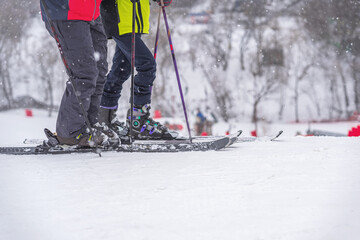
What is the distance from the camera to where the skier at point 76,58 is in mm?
2631

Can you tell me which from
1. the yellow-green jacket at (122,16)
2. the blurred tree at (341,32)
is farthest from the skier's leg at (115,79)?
the blurred tree at (341,32)

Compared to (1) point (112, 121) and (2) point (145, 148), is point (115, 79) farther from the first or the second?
(2) point (145, 148)

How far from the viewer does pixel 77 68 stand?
2.70 metres

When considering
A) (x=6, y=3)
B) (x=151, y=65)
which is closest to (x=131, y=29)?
(x=151, y=65)

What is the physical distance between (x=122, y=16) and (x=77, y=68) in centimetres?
70

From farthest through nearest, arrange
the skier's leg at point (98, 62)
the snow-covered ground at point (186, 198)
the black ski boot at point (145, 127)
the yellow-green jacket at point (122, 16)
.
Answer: the black ski boot at point (145, 127)
the yellow-green jacket at point (122, 16)
the skier's leg at point (98, 62)
the snow-covered ground at point (186, 198)

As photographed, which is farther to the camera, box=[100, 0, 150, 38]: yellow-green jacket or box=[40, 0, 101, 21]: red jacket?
box=[100, 0, 150, 38]: yellow-green jacket

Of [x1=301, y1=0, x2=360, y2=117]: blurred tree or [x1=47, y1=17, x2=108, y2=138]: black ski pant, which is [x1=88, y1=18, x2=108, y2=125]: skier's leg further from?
[x1=301, y1=0, x2=360, y2=117]: blurred tree

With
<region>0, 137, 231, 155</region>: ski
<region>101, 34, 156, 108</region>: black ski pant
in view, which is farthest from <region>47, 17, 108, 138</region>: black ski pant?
<region>101, 34, 156, 108</region>: black ski pant

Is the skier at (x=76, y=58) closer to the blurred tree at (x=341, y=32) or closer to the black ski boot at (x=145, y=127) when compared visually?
the black ski boot at (x=145, y=127)

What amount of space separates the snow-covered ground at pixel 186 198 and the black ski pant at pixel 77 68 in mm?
370

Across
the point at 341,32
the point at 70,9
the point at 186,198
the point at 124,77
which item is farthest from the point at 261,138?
the point at 341,32

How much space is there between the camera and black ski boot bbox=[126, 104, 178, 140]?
3.42 metres

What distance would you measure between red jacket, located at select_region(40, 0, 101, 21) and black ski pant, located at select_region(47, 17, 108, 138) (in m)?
0.04
